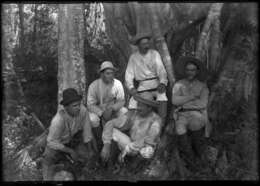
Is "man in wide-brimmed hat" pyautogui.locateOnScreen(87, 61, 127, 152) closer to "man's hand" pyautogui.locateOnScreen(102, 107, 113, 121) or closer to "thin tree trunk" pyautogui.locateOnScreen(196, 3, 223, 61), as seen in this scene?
"man's hand" pyautogui.locateOnScreen(102, 107, 113, 121)

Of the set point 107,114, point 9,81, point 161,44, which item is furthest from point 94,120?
point 161,44

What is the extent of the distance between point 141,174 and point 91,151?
0.93 metres

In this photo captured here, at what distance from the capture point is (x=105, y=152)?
238 inches

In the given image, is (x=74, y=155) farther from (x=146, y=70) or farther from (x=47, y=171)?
(x=146, y=70)

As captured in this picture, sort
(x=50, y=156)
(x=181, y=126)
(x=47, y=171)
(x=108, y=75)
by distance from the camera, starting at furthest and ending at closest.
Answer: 1. (x=108, y=75)
2. (x=181, y=126)
3. (x=47, y=171)
4. (x=50, y=156)

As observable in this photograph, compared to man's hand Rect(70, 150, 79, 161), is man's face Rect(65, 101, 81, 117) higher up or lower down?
higher up

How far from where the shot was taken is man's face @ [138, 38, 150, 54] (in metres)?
6.42

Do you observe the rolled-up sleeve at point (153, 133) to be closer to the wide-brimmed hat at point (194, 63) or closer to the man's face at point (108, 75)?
the wide-brimmed hat at point (194, 63)

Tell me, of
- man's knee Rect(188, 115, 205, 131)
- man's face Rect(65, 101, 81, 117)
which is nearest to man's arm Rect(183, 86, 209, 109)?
man's knee Rect(188, 115, 205, 131)

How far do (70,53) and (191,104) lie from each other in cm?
232

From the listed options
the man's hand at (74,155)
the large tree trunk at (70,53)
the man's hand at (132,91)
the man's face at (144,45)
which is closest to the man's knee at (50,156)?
the man's hand at (74,155)

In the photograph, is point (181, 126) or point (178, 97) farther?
point (178, 97)

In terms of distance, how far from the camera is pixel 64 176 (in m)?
5.84

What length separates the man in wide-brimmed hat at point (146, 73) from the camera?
6.47 metres
